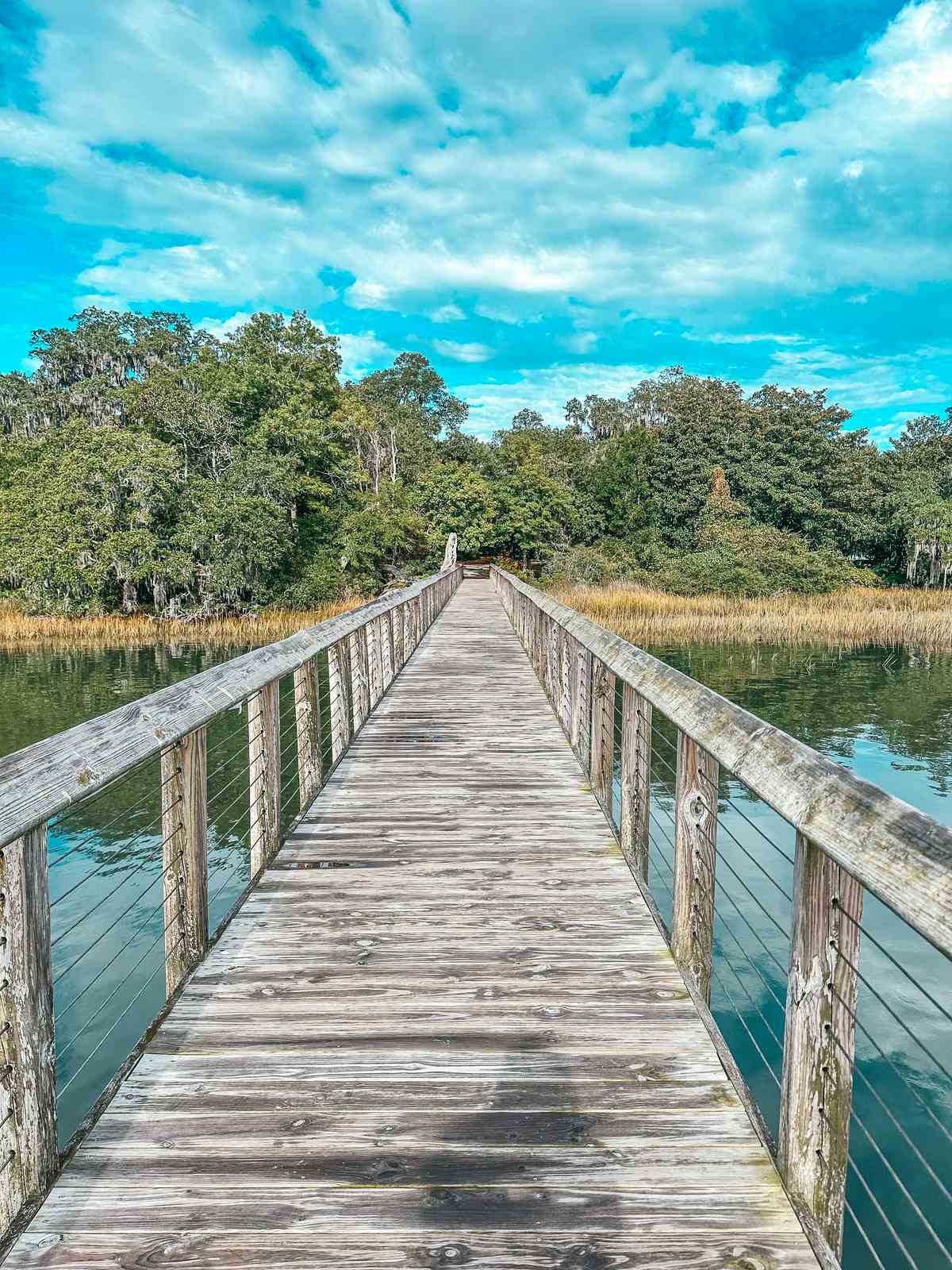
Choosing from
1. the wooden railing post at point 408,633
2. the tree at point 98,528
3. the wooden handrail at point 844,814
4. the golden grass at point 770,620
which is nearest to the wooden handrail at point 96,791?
the wooden handrail at point 844,814

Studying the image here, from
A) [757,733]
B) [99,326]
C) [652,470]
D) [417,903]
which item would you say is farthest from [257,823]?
[99,326]

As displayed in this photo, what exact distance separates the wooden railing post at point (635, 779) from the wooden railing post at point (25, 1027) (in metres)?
2.37

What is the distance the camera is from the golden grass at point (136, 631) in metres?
24.2

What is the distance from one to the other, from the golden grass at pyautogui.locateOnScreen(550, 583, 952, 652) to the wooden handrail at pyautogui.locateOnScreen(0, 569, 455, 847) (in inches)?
791

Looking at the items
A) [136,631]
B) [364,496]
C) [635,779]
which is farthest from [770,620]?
[635,779]

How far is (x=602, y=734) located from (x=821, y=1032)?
324cm

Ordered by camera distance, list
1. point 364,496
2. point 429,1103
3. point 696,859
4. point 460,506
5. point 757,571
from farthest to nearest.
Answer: point 460,506 → point 364,496 → point 757,571 → point 696,859 → point 429,1103

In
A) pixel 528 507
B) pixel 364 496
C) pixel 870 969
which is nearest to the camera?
pixel 870 969

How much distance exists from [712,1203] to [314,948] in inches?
61.9

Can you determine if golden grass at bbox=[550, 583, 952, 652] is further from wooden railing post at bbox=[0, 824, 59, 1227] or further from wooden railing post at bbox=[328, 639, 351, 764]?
wooden railing post at bbox=[0, 824, 59, 1227]

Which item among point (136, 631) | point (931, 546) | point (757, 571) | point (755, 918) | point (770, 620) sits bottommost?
point (755, 918)

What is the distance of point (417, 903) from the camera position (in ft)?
10.5

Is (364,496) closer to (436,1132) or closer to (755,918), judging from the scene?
(755,918)

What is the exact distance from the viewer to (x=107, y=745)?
6.33 feet
